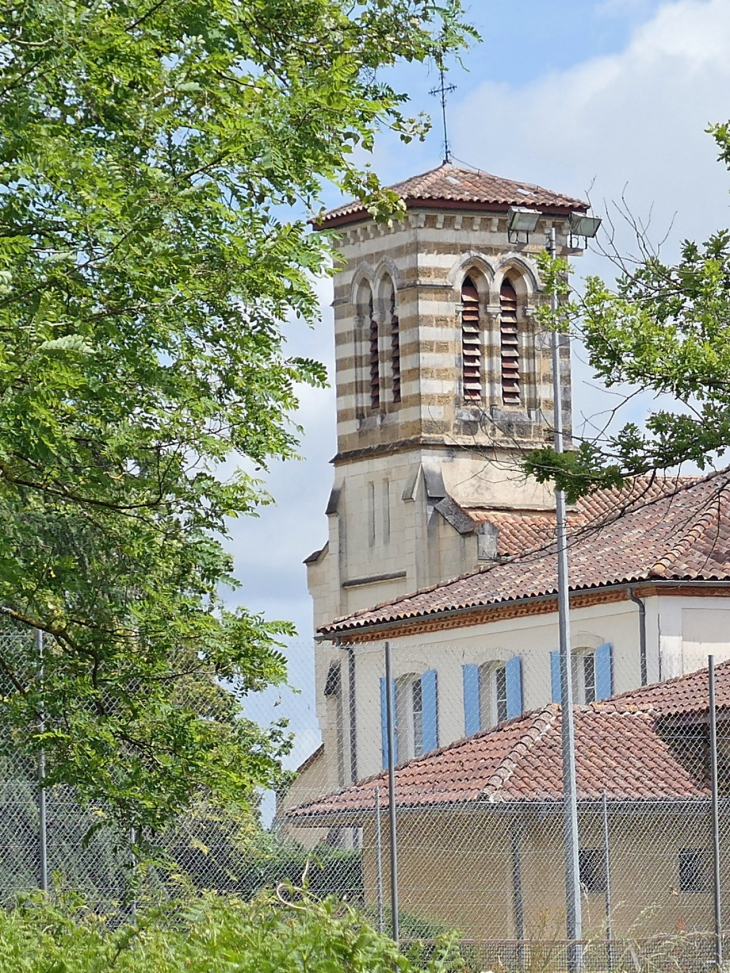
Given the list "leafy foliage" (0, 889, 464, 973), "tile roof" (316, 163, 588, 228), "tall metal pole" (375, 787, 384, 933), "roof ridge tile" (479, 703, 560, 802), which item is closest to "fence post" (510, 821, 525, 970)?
"roof ridge tile" (479, 703, 560, 802)

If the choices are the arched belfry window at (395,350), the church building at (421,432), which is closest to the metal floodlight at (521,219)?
the church building at (421,432)

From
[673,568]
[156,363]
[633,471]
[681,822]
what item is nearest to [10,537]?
[156,363]

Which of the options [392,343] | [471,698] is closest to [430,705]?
[471,698]

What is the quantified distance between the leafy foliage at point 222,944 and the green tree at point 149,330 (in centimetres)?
242

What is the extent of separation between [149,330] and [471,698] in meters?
23.7

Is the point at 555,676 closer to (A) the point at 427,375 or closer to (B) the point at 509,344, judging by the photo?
(A) the point at 427,375

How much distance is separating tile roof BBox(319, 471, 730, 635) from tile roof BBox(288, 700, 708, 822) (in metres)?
3.74

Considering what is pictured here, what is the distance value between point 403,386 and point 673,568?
17179 mm

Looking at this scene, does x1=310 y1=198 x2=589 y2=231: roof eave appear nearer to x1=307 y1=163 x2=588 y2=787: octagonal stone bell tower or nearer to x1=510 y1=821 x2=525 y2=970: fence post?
x1=307 y1=163 x2=588 y2=787: octagonal stone bell tower

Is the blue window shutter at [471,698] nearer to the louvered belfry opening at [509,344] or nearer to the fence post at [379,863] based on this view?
the louvered belfry opening at [509,344]

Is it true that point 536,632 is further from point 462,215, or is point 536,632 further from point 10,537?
point 10,537

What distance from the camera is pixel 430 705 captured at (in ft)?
111

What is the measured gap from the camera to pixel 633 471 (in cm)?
1242

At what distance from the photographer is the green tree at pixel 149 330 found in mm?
9477
